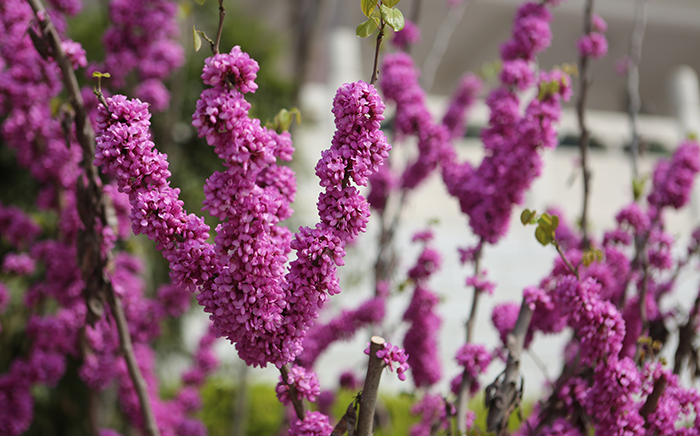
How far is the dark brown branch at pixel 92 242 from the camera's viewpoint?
3.14 feet

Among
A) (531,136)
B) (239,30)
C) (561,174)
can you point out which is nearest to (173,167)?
(239,30)

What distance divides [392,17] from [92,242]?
734 mm

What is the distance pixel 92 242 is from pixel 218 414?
3.31 meters

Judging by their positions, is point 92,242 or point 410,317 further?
point 410,317

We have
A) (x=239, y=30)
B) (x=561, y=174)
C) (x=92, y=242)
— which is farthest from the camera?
(x=561, y=174)

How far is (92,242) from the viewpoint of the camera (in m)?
1.01

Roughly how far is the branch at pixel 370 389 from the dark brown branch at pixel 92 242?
488 millimetres

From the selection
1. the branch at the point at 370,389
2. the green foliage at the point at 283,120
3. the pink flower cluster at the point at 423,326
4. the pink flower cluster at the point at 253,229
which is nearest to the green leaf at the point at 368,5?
the pink flower cluster at the point at 253,229

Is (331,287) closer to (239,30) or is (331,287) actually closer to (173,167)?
(173,167)

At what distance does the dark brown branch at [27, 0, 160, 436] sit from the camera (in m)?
0.96

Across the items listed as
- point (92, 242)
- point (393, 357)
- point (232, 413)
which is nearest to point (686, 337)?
point (393, 357)

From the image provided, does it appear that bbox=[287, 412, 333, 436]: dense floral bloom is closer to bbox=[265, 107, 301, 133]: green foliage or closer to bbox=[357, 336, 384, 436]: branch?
bbox=[357, 336, 384, 436]: branch

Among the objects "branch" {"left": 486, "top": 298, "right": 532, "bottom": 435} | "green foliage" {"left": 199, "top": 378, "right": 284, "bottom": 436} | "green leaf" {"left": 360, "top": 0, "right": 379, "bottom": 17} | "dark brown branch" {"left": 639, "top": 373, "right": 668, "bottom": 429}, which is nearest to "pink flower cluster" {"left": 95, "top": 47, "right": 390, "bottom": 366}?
"green leaf" {"left": 360, "top": 0, "right": 379, "bottom": 17}

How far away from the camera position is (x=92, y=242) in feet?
3.33
